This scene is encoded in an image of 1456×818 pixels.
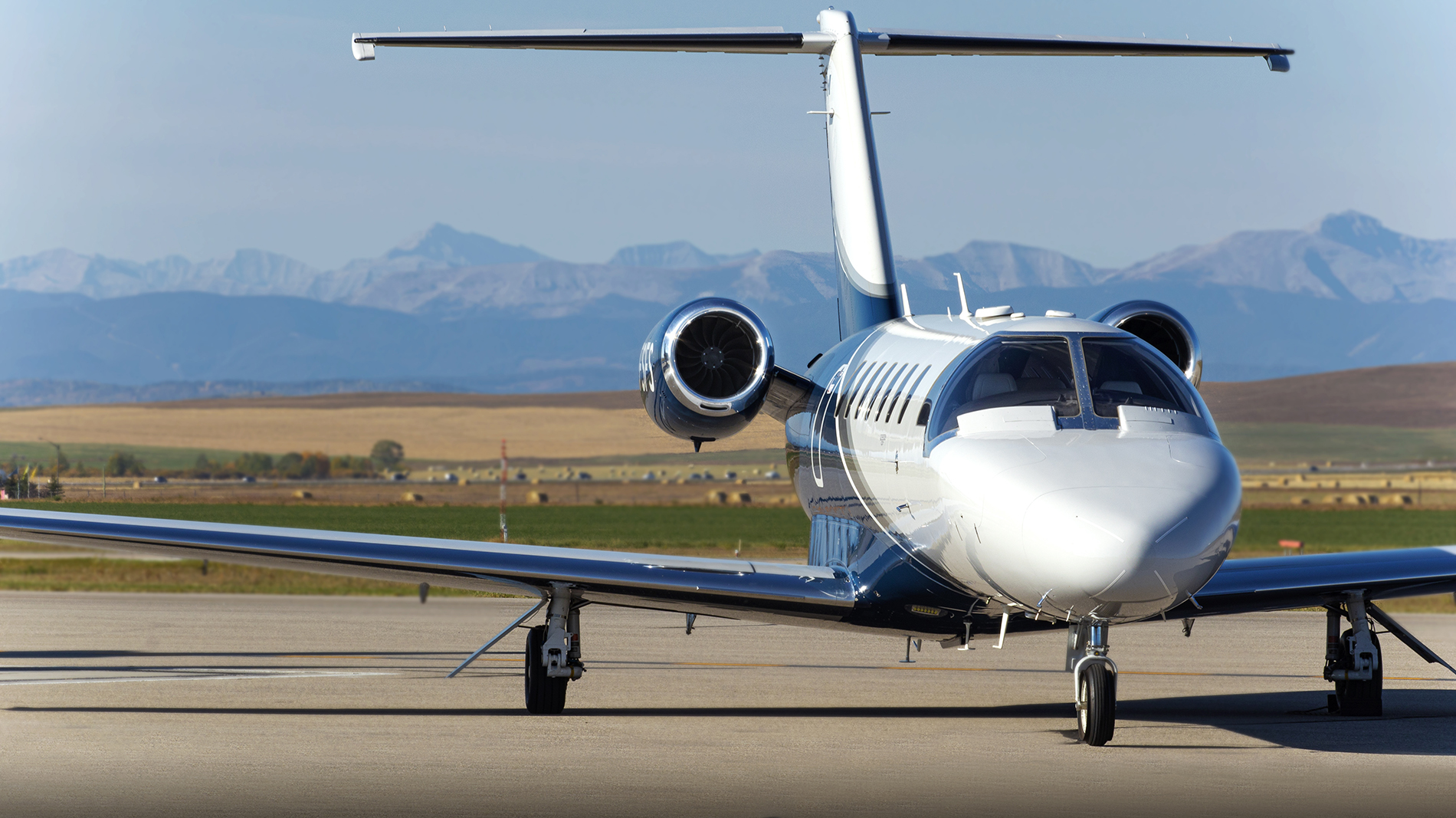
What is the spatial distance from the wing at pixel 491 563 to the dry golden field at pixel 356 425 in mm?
96156

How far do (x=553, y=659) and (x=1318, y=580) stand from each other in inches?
267

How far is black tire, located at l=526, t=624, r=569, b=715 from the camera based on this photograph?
14289 mm

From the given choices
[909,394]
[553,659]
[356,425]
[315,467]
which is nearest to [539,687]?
[553,659]

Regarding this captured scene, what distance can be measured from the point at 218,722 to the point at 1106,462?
25.1 feet

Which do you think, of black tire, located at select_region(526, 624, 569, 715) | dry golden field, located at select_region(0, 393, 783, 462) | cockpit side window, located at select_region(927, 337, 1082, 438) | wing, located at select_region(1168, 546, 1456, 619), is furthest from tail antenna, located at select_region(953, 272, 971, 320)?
dry golden field, located at select_region(0, 393, 783, 462)

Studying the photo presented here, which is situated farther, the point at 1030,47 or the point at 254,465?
the point at 254,465

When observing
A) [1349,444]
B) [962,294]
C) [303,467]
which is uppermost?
[1349,444]

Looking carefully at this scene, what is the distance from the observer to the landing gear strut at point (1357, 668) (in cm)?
1488

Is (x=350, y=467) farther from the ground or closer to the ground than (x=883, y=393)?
farther from the ground

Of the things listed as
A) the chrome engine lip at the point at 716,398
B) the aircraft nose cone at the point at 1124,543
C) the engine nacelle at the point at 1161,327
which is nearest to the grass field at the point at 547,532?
the chrome engine lip at the point at 716,398

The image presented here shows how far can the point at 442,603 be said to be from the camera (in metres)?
29.7

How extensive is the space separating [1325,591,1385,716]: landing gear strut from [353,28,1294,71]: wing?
21.2 feet

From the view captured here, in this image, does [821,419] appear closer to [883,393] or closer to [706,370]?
[706,370]

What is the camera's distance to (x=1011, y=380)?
39.6 ft
